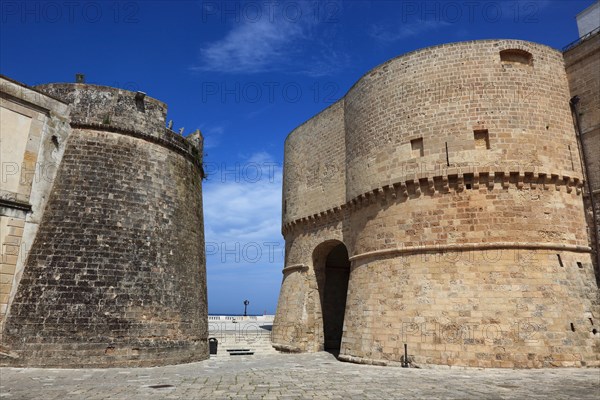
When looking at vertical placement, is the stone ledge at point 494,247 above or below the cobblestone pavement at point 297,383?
above

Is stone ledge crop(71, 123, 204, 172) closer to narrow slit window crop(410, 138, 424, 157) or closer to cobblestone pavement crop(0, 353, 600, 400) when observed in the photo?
cobblestone pavement crop(0, 353, 600, 400)

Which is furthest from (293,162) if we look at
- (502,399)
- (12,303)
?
(502,399)

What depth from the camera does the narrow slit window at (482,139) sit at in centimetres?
1240

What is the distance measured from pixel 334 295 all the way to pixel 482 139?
9086mm

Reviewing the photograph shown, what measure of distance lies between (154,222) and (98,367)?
420 cm

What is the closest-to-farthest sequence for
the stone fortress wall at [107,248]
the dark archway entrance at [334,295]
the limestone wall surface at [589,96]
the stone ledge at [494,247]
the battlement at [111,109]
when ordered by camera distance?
the stone fortress wall at [107,248], the stone ledge at [494,247], the limestone wall surface at [589,96], the battlement at [111,109], the dark archway entrance at [334,295]

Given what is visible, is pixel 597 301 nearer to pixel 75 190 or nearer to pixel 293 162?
pixel 293 162

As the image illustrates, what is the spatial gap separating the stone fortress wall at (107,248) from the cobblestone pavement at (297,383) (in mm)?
867

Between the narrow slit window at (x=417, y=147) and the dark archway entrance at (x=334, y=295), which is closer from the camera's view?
the narrow slit window at (x=417, y=147)

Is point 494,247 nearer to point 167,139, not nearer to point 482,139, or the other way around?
point 482,139

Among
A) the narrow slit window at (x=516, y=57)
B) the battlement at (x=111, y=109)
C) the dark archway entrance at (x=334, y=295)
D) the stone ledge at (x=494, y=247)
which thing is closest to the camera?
the stone ledge at (x=494, y=247)

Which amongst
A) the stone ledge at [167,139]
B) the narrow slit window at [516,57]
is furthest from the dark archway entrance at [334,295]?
the narrow slit window at [516,57]

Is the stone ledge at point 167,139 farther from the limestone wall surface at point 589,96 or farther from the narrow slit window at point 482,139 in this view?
the limestone wall surface at point 589,96

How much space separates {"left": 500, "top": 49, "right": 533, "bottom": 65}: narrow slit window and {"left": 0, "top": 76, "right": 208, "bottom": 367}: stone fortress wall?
1084 cm
